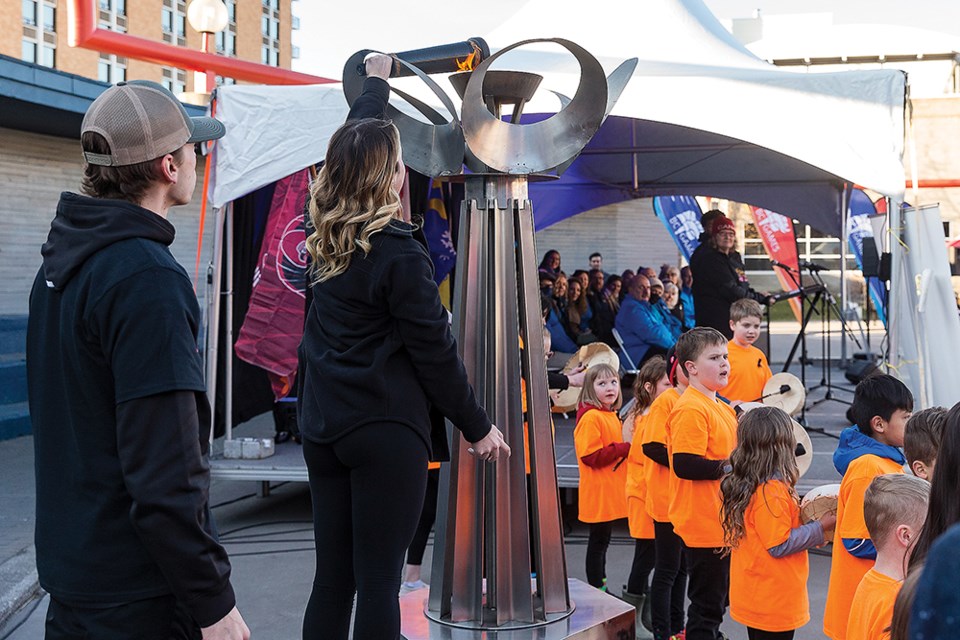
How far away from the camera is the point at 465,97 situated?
11.8ft

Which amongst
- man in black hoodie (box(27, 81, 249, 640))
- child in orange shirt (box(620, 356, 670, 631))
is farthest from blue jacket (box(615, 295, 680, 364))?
man in black hoodie (box(27, 81, 249, 640))

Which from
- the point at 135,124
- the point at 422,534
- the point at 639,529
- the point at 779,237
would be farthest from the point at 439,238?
the point at 779,237

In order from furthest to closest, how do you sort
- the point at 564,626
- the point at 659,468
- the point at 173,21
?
the point at 173,21
the point at 659,468
the point at 564,626

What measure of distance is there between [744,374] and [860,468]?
297 centimetres

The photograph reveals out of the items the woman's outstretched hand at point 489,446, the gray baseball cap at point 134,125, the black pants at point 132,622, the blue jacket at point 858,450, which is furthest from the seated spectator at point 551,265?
the black pants at point 132,622

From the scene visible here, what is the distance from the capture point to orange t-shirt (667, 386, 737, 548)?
4.02 m

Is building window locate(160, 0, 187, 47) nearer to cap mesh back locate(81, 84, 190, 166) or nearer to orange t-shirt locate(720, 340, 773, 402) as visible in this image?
orange t-shirt locate(720, 340, 773, 402)

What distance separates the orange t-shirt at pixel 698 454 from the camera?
4020mm

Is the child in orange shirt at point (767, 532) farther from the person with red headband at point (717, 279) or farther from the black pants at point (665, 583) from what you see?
the person with red headband at point (717, 279)

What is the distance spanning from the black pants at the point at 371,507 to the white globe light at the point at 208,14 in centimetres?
850

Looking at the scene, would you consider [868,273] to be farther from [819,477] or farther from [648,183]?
[648,183]

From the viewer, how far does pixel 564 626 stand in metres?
3.67

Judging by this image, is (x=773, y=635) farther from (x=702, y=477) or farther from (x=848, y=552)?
(x=702, y=477)

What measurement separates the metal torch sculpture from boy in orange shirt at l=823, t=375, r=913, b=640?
32.8 inches
